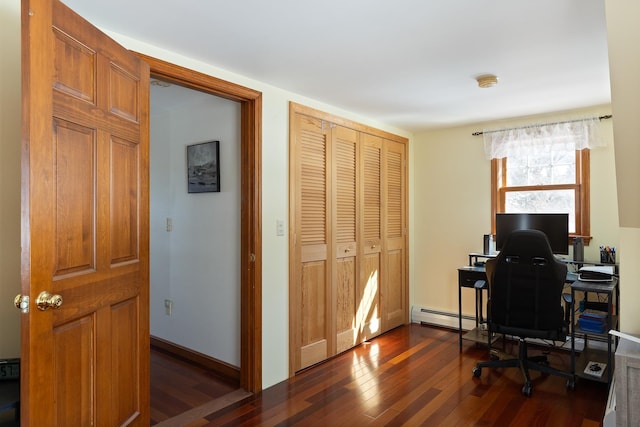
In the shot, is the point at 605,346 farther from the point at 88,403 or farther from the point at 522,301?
the point at 88,403

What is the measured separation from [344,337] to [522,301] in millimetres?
1559

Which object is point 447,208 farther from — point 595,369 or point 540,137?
point 595,369

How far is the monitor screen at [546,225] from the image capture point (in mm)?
3494

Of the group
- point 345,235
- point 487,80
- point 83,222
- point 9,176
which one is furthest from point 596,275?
point 9,176

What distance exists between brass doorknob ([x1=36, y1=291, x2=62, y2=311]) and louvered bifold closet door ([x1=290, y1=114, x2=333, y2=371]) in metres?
1.85

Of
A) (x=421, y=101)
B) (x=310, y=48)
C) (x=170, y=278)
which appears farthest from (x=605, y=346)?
(x=170, y=278)

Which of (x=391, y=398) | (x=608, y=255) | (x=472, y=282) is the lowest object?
(x=391, y=398)

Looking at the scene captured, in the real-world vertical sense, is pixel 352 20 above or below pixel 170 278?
above

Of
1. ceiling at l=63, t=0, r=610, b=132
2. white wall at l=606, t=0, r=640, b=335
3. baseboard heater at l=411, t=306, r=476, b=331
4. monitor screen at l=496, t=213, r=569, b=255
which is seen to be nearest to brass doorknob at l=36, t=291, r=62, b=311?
ceiling at l=63, t=0, r=610, b=132

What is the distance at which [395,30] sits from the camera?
2.11m

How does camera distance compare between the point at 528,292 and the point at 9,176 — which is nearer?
the point at 9,176

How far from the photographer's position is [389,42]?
2.26 metres

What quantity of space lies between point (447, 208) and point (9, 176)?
392 cm

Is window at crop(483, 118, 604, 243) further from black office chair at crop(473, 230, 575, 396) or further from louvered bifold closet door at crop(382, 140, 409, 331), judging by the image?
black office chair at crop(473, 230, 575, 396)
